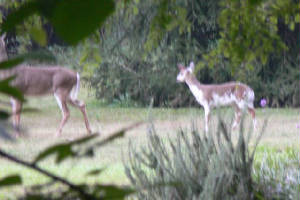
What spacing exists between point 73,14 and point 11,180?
0.30 ft

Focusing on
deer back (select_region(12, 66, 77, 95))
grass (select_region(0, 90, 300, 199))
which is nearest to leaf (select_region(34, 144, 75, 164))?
grass (select_region(0, 90, 300, 199))

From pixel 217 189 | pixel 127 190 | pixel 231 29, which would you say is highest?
pixel 231 29

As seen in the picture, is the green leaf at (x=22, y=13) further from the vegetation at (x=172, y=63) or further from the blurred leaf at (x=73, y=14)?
the vegetation at (x=172, y=63)

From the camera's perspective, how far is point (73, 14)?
11.6 inches

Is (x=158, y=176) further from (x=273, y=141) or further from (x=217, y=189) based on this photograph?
(x=273, y=141)

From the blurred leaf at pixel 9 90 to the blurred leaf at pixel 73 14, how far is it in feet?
0.12

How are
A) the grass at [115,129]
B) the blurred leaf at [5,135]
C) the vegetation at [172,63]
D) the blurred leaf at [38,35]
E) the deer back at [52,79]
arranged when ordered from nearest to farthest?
the blurred leaf at [5,135] → the blurred leaf at [38,35] → the grass at [115,129] → the deer back at [52,79] → the vegetation at [172,63]

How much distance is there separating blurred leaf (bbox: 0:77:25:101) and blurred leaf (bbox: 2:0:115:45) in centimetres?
4

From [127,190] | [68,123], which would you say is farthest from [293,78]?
[127,190]

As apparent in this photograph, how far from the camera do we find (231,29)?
2.13 m

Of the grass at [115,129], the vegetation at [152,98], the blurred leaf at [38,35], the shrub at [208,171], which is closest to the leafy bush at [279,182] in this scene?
the vegetation at [152,98]

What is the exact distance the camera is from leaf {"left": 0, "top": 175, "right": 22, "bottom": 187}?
308mm

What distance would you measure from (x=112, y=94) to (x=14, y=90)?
972 cm

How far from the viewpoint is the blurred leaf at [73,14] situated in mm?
294
